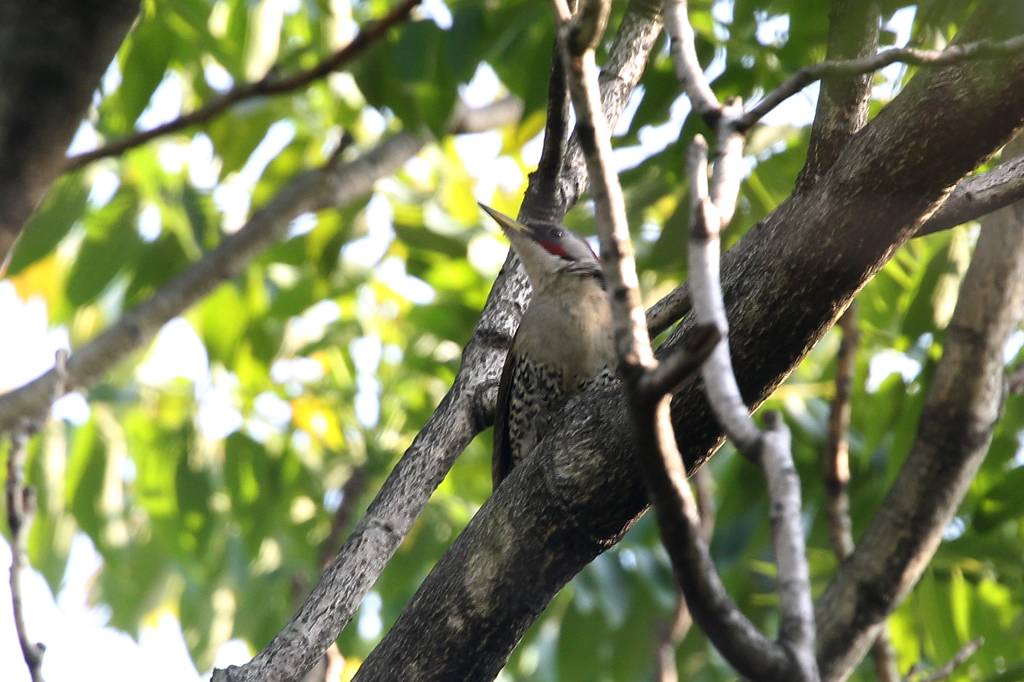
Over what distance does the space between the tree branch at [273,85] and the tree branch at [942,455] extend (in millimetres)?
2047

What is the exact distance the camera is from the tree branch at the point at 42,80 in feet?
6.45

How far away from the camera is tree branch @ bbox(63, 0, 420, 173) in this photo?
162 inches

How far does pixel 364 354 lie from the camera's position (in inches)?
241

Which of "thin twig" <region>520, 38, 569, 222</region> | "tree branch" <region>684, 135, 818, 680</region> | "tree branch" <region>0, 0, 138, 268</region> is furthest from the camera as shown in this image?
"thin twig" <region>520, 38, 569, 222</region>

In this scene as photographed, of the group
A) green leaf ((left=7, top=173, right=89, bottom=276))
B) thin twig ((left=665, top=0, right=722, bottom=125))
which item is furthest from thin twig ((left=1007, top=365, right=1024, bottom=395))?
green leaf ((left=7, top=173, right=89, bottom=276))

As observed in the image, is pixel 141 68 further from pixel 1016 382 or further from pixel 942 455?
pixel 1016 382

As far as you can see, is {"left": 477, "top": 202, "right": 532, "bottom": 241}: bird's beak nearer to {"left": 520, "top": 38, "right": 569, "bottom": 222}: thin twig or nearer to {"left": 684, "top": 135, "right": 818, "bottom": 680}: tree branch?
{"left": 520, "top": 38, "right": 569, "bottom": 222}: thin twig

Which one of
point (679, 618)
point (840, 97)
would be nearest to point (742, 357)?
point (840, 97)

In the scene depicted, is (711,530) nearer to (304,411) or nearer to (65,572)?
(304,411)

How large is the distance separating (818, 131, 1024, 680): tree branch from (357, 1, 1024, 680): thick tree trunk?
1.67 meters

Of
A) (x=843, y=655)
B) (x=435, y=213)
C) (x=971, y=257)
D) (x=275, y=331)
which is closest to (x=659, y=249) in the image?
(x=971, y=257)

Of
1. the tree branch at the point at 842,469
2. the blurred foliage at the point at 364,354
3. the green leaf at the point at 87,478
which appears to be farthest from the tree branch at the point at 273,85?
the tree branch at the point at 842,469

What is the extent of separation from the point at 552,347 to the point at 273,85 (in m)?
1.40

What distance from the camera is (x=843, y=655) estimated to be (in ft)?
12.5
